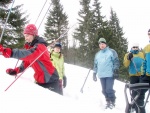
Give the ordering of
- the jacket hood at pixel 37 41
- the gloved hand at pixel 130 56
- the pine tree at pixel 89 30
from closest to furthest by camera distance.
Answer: the jacket hood at pixel 37 41 → the gloved hand at pixel 130 56 → the pine tree at pixel 89 30

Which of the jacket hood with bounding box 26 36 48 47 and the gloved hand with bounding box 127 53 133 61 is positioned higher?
the jacket hood with bounding box 26 36 48 47

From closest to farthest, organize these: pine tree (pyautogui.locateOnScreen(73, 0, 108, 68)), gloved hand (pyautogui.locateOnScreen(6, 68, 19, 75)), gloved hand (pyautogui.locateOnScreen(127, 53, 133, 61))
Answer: gloved hand (pyautogui.locateOnScreen(6, 68, 19, 75)), gloved hand (pyautogui.locateOnScreen(127, 53, 133, 61)), pine tree (pyautogui.locateOnScreen(73, 0, 108, 68))

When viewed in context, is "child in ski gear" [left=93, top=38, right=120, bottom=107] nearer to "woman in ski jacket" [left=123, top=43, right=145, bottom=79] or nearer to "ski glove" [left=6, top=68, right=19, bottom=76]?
"woman in ski jacket" [left=123, top=43, right=145, bottom=79]

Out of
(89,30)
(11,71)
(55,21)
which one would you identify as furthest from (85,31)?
(11,71)

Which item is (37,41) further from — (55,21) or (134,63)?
(55,21)

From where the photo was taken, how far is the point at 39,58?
15.1 feet

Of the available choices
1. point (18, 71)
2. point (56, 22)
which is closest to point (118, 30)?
point (56, 22)

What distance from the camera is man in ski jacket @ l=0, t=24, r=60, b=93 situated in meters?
4.16

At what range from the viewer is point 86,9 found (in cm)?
4300

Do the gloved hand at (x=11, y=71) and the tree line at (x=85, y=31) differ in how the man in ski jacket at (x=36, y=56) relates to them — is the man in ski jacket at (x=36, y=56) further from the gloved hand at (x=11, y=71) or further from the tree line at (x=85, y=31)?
the tree line at (x=85, y=31)

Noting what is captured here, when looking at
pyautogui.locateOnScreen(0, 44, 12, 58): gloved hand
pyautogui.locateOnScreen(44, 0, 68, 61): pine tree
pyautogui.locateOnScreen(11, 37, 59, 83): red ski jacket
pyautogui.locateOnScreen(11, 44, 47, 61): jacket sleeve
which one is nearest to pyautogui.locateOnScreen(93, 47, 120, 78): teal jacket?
pyautogui.locateOnScreen(11, 37, 59, 83): red ski jacket

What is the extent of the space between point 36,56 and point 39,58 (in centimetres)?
27

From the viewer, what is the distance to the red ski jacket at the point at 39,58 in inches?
166

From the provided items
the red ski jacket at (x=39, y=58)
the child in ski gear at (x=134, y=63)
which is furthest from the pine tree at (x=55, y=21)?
the red ski jacket at (x=39, y=58)
